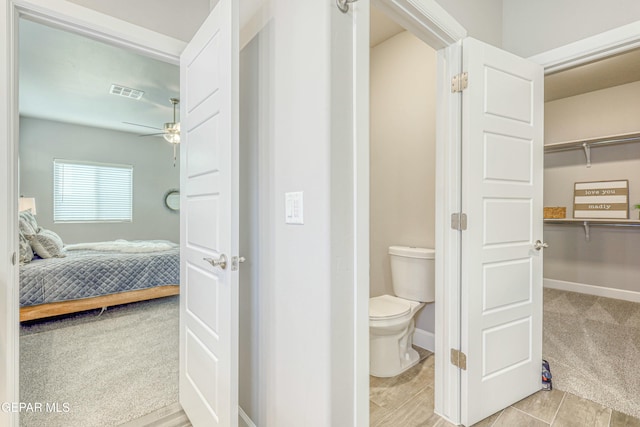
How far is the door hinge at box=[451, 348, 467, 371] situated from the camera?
5.29ft

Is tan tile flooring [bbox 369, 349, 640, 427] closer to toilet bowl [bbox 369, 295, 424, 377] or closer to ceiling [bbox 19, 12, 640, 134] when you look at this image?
toilet bowl [bbox 369, 295, 424, 377]

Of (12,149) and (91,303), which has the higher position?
(12,149)

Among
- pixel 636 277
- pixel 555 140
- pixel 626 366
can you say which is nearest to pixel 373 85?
pixel 626 366

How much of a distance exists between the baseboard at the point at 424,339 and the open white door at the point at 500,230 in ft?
2.25

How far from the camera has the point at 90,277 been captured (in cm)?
320

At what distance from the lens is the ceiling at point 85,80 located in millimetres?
2893

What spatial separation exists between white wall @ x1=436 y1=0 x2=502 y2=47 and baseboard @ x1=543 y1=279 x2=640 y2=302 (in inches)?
148

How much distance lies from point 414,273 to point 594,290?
11.3ft

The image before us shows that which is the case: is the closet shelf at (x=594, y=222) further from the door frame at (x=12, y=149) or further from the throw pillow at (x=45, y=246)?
the throw pillow at (x=45, y=246)

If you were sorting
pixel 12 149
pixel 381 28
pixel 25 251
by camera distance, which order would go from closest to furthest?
1. pixel 12 149
2. pixel 381 28
3. pixel 25 251

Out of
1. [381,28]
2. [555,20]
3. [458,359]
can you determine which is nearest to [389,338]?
[458,359]

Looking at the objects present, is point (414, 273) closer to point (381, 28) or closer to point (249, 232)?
point (249, 232)

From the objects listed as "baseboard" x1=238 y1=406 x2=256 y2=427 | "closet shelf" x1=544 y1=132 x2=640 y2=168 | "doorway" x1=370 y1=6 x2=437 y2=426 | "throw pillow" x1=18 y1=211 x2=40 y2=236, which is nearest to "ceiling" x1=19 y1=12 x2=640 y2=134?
"doorway" x1=370 y1=6 x2=437 y2=426

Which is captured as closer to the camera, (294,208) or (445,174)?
(294,208)
